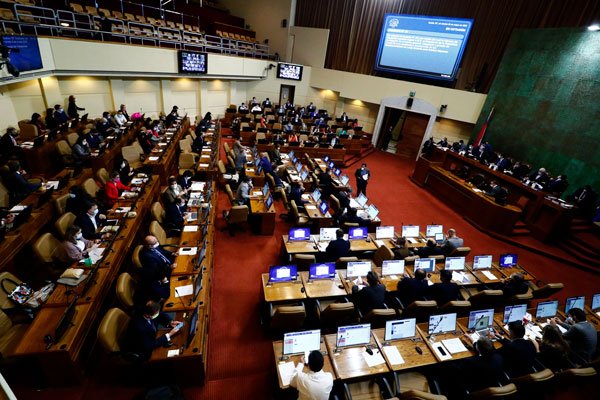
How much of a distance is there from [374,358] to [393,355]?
0.30 metres

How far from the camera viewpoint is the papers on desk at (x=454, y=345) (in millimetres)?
4516

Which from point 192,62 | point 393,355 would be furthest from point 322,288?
point 192,62

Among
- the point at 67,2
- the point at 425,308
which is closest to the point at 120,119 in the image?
the point at 67,2

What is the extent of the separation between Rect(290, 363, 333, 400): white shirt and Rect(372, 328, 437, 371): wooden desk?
1094mm

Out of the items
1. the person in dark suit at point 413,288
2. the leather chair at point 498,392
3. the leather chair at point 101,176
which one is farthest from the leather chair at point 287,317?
the leather chair at point 101,176

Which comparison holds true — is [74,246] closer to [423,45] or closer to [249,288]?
[249,288]

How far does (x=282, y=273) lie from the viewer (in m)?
5.42

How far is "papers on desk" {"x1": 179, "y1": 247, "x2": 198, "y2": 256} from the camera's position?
216 inches

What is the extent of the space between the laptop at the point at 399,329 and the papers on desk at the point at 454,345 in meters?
0.50

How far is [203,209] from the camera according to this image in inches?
272

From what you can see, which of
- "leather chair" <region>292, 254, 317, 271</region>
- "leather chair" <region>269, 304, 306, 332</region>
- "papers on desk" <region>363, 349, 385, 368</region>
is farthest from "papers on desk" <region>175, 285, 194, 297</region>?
"papers on desk" <region>363, 349, 385, 368</region>

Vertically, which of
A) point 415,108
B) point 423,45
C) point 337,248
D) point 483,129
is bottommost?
point 337,248

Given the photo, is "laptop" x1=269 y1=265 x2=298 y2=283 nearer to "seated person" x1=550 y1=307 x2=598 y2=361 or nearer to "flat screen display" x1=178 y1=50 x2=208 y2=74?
"seated person" x1=550 y1=307 x2=598 y2=361

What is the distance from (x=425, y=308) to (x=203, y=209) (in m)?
5.05
